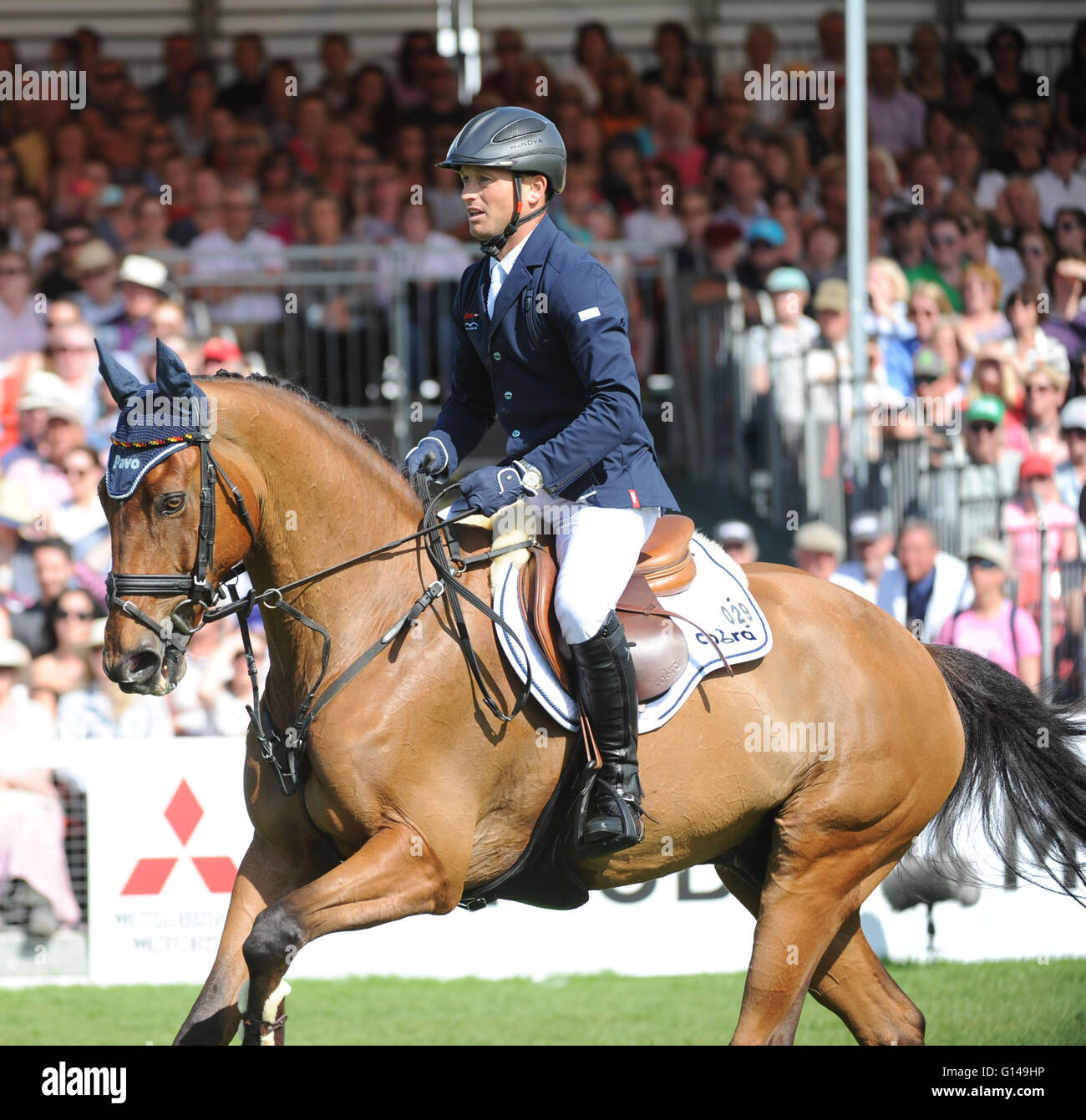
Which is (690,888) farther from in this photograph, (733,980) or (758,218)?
(758,218)

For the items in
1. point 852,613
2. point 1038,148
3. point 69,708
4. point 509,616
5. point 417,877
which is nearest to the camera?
point 417,877

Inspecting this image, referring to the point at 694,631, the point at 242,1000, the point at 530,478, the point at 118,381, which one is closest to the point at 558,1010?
the point at 694,631

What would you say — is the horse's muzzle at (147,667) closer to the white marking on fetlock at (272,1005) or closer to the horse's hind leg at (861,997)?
the white marking on fetlock at (272,1005)

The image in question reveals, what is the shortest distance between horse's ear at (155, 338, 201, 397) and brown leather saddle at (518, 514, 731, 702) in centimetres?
115

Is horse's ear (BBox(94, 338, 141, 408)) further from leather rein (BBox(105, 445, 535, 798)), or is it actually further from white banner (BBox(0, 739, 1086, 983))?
white banner (BBox(0, 739, 1086, 983))

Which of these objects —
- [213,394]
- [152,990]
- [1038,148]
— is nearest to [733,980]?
[152,990]

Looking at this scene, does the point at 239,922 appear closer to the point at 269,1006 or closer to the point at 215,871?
the point at 269,1006

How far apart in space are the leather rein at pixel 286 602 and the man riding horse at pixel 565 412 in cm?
19

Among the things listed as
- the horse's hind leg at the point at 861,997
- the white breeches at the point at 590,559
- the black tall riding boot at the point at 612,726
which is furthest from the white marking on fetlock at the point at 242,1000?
the horse's hind leg at the point at 861,997

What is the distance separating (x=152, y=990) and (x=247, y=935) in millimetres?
3443

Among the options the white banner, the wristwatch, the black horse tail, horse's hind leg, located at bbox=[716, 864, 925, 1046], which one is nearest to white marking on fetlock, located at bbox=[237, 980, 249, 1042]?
the wristwatch

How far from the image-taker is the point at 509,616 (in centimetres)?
459

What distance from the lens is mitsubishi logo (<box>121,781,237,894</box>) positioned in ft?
24.9

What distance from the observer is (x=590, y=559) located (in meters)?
4.57
